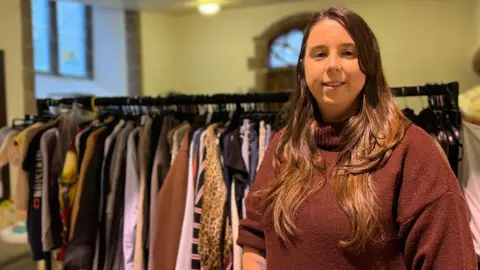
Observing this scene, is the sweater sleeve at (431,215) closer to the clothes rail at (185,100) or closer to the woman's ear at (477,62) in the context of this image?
the clothes rail at (185,100)

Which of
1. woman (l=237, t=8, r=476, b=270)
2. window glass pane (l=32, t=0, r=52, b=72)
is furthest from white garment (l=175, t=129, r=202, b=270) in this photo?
window glass pane (l=32, t=0, r=52, b=72)

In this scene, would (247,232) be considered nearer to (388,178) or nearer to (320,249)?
(320,249)

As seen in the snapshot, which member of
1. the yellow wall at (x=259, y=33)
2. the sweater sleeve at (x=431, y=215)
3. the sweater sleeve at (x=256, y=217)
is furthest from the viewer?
the yellow wall at (x=259, y=33)

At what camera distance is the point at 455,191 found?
0.78m

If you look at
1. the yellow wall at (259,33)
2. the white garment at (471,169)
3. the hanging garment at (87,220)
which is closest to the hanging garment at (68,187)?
the hanging garment at (87,220)

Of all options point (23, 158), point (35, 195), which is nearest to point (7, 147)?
point (23, 158)

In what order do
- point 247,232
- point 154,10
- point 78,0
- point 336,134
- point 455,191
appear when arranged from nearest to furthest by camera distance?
point 455,191 → point 336,134 → point 247,232 → point 78,0 → point 154,10

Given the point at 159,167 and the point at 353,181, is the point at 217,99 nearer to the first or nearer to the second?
the point at 159,167

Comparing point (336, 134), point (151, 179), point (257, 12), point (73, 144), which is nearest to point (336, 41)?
point (336, 134)

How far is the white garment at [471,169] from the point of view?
4.25ft

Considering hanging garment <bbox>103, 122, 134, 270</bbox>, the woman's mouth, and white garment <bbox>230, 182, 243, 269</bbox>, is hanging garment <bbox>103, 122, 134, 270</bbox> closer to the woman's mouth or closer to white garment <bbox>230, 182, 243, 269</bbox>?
white garment <bbox>230, 182, 243, 269</bbox>

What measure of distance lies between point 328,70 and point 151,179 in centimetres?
90

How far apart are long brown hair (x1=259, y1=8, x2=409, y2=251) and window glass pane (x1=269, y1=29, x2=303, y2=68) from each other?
427cm

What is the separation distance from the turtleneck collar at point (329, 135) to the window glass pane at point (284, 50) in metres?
4.31
